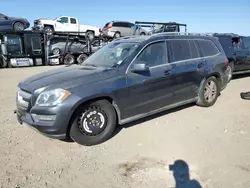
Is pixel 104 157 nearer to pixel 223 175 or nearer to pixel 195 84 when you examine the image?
pixel 223 175

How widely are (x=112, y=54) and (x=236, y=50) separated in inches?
283

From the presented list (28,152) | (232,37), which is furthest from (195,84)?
(232,37)

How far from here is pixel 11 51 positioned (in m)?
17.4

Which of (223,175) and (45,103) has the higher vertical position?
(45,103)

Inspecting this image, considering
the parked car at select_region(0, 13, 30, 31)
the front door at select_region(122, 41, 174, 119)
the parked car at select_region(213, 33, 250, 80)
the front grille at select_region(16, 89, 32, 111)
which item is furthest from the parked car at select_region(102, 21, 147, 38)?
the front grille at select_region(16, 89, 32, 111)

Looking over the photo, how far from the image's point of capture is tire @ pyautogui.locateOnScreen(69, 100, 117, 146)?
3.80 m

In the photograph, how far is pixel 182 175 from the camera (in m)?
3.07

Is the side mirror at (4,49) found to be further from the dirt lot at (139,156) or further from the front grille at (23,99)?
the front grille at (23,99)

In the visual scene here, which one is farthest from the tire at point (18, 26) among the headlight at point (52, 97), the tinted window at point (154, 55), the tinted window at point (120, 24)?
the headlight at point (52, 97)

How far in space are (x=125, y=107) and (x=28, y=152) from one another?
174cm

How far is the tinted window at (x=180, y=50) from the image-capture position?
496cm

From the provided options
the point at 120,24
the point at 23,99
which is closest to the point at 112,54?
the point at 23,99

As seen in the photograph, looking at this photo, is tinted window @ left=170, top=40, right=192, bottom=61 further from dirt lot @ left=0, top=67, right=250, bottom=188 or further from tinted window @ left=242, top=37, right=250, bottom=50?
tinted window @ left=242, top=37, right=250, bottom=50

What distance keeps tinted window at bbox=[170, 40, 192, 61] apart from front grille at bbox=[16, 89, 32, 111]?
2.90m
